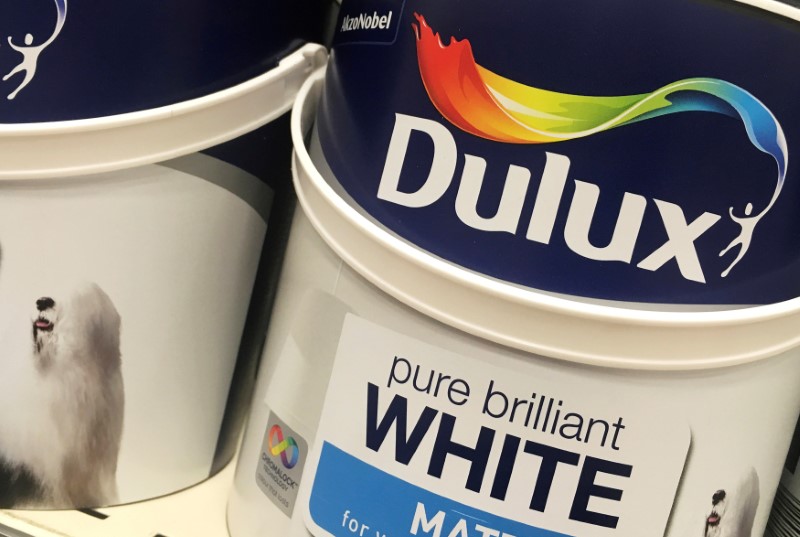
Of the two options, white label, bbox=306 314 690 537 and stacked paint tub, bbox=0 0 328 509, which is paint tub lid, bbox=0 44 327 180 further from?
white label, bbox=306 314 690 537

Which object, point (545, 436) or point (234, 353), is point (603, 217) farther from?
point (234, 353)

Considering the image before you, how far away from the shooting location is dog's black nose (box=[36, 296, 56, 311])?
0.52 m

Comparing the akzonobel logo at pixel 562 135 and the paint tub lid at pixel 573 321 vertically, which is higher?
the akzonobel logo at pixel 562 135

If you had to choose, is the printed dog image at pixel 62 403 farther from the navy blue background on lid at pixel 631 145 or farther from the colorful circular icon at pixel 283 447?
the navy blue background on lid at pixel 631 145

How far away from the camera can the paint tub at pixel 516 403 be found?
0.43m

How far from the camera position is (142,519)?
1.91 feet

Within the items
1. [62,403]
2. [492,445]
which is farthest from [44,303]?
[492,445]

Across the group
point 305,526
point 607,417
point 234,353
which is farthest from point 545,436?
point 234,353

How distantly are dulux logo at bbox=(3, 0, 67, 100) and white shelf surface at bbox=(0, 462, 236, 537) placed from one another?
0.30 meters

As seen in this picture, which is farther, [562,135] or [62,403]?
[62,403]

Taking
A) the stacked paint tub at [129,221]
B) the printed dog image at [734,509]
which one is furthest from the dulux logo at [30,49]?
the printed dog image at [734,509]

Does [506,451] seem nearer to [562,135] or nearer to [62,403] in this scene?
[562,135]

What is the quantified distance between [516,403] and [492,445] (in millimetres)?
29

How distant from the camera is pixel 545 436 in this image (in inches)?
17.2
